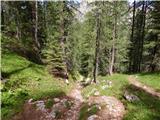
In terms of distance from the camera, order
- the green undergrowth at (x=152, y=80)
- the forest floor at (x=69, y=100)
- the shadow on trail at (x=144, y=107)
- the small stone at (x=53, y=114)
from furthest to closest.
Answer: the green undergrowth at (x=152, y=80) → the small stone at (x=53, y=114) → the forest floor at (x=69, y=100) → the shadow on trail at (x=144, y=107)

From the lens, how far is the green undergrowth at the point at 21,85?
23328 millimetres

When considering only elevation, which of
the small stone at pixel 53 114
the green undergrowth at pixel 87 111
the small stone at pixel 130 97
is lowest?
the small stone at pixel 53 114

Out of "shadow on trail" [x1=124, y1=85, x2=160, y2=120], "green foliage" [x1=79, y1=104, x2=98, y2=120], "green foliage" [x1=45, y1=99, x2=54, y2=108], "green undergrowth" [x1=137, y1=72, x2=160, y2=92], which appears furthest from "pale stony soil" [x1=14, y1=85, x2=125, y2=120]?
"green undergrowth" [x1=137, y1=72, x2=160, y2=92]

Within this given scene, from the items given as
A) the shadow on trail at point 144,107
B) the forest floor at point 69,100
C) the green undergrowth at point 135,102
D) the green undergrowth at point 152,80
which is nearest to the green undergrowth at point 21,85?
the forest floor at point 69,100

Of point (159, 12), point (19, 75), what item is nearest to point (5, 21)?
point (19, 75)

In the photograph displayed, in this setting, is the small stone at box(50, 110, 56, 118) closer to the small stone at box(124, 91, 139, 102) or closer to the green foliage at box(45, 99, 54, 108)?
the green foliage at box(45, 99, 54, 108)

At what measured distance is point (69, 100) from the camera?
933 inches

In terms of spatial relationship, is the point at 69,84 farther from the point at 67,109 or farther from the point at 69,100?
the point at 67,109

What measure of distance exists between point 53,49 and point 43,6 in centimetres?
2301

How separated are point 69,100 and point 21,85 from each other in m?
6.05

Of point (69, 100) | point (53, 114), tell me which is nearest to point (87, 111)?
point (53, 114)

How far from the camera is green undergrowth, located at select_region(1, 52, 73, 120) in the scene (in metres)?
23.3

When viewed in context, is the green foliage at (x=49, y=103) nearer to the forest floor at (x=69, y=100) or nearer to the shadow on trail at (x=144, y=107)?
the forest floor at (x=69, y=100)

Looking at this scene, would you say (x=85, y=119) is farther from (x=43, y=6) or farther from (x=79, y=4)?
(x=43, y=6)
